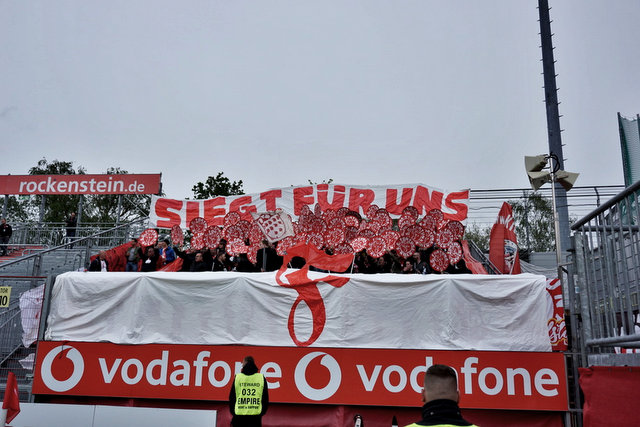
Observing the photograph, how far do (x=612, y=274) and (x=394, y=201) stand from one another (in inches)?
375

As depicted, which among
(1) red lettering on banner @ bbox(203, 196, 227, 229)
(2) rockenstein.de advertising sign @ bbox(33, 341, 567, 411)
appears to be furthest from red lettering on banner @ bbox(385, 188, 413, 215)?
(2) rockenstein.de advertising sign @ bbox(33, 341, 567, 411)

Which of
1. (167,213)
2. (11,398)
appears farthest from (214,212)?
(11,398)

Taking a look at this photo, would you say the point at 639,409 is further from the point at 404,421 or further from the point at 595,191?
the point at 595,191

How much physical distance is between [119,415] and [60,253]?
1176 cm

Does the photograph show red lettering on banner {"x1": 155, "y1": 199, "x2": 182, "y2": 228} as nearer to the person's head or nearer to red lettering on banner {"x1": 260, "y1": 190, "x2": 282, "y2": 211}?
red lettering on banner {"x1": 260, "y1": 190, "x2": 282, "y2": 211}

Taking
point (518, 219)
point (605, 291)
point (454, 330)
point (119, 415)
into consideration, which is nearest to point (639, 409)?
point (605, 291)

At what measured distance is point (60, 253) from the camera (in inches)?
771

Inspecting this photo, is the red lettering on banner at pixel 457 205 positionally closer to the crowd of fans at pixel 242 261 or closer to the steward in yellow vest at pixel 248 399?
the crowd of fans at pixel 242 261

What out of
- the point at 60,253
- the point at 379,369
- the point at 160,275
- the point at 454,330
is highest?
the point at 60,253

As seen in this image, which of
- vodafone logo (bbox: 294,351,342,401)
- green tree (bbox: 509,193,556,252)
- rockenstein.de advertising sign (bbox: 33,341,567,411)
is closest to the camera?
rockenstein.de advertising sign (bbox: 33,341,567,411)

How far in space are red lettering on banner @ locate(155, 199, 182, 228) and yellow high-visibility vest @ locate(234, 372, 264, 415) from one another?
8.28 metres

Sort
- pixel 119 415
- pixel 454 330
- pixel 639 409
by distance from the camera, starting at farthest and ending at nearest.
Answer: pixel 454 330
pixel 119 415
pixel 639 409

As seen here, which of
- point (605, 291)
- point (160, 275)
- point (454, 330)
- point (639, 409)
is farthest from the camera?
point (160, 275)

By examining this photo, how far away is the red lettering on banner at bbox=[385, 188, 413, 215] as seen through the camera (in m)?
15.0
